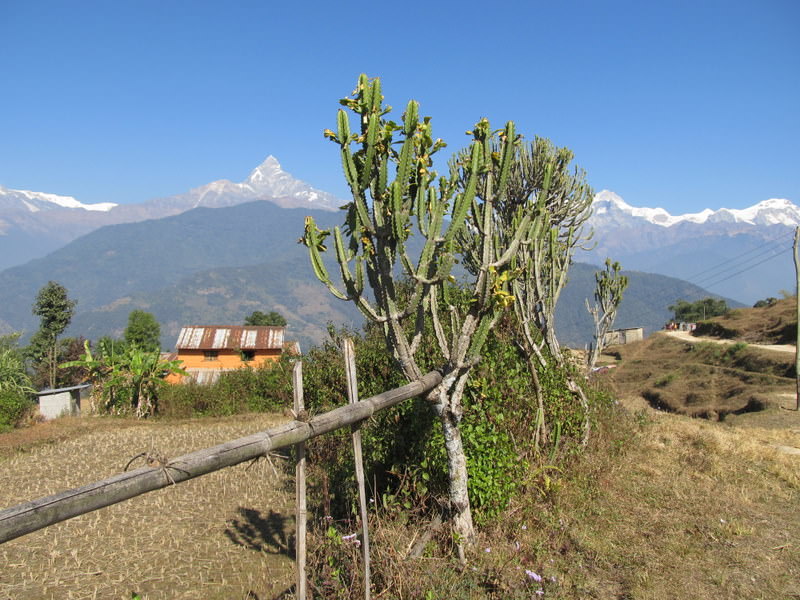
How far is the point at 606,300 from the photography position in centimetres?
1045

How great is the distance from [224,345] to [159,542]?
86.0 ft

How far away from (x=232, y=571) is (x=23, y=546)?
281cm

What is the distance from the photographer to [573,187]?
10969mm

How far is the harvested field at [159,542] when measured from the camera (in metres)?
5.38

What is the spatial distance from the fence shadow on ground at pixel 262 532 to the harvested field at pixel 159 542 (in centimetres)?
1

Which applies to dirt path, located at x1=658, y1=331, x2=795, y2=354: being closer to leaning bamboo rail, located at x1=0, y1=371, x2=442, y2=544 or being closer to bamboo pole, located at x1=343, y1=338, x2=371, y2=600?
bamboo pole, located at x1=343, y1=338, x2=371, y2=600

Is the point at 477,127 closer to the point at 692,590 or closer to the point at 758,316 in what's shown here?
the point at 692,590

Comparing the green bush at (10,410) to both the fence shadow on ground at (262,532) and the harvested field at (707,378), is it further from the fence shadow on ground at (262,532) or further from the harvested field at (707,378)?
the harvested field at (707,378)

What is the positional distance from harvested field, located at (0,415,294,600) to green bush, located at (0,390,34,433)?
4875 mm

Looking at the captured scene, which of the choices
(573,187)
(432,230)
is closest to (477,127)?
(432,230)

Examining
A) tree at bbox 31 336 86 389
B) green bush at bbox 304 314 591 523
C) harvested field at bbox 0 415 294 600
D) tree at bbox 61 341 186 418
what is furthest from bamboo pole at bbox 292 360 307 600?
tree at bbox 31 336 86 389

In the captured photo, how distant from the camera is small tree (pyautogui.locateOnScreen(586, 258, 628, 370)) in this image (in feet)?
33.2

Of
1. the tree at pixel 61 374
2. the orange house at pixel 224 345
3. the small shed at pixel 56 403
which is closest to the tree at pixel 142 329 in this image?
the tree at pixel 61 374

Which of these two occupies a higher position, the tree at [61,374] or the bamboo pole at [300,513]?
the bamboo pole at [300,513]
